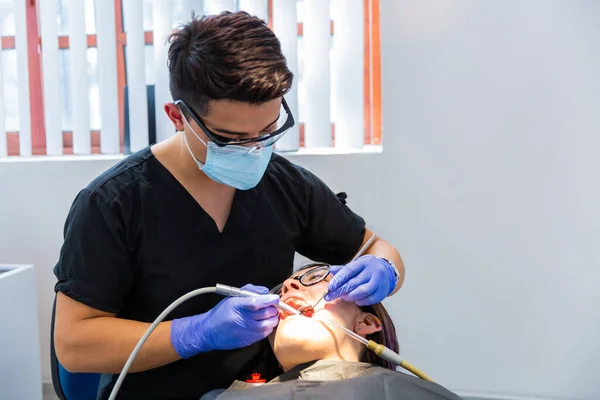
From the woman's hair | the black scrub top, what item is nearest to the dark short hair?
the black scrub top

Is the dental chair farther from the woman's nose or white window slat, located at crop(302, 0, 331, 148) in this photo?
white window slat, located at crop(302, 0, 331, 148)

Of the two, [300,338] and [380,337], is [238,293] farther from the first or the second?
[380,337]

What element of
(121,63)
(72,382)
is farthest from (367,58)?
(72,382)

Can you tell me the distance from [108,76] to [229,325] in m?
1.50

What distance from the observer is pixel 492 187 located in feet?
6.75

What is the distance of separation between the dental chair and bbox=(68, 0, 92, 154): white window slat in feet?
3.91

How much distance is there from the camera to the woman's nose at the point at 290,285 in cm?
132

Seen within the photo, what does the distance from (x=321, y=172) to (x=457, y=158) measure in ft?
1.60

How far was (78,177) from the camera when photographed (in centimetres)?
231

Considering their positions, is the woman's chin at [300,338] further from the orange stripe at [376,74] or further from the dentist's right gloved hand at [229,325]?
the orange stripe at [376,74]

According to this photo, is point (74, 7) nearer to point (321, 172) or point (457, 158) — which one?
point (321, 172)

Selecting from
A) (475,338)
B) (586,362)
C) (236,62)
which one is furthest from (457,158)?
(236,62)

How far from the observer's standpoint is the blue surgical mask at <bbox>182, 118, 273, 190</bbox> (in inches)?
47.3

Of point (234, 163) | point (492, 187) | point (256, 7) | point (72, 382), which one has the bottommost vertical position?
point (72, 382)
